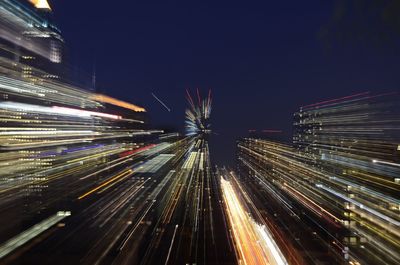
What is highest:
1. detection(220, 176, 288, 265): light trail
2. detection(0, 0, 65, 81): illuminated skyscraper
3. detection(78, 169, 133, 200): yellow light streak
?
detection(0, 0, 65, 81): illuminated skyscraper

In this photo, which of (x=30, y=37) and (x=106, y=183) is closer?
(x=30, y=37)

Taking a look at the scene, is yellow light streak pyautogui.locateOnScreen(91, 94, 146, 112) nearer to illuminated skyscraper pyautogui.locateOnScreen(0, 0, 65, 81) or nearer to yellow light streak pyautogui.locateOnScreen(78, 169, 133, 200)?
yellow light streak pyautogui.locateOnScreen(78, 169, 133, 200)

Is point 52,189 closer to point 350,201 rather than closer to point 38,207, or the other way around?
point 38,207

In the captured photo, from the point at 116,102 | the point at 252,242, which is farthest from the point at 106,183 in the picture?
the point at 252,242

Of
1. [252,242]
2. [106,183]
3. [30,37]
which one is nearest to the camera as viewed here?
[30,37]

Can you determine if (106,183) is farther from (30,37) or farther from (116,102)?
(30,37)

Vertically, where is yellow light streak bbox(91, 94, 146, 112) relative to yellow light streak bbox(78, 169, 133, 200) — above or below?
above

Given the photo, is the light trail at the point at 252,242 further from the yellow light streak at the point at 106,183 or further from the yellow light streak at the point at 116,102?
the yellow light streak at the point at 116,102

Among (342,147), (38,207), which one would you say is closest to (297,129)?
(342,147)

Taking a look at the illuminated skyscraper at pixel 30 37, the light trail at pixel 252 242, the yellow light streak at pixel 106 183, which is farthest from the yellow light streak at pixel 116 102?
the light trail at pixel 252 242

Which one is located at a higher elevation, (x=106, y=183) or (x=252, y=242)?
(x=106, y=183)

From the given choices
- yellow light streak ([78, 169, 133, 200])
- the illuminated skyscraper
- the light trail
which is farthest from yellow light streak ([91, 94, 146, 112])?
the light trail

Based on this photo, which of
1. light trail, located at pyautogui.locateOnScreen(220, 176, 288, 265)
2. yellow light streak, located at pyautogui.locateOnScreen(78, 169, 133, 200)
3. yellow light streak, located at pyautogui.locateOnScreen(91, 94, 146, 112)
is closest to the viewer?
light trail, located at pyautogui.locateOnScreen(220, 176, 288, 265)

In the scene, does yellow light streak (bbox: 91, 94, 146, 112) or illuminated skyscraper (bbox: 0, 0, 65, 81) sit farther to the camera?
yellow light streak (bbox: 91, 94, 146, 112)
